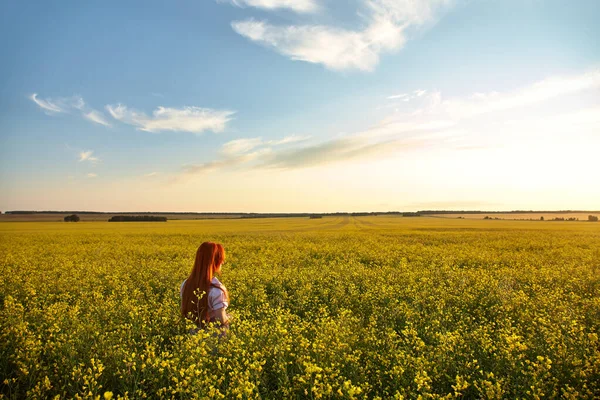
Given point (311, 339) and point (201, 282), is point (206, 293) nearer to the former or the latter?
point (201, 282)

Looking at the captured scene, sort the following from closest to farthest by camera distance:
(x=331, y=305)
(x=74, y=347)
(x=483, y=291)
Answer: (x=74, y=347)
(x=331, y=305)
(x=483, y=291)

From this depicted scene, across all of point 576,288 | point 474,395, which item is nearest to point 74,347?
point 474,395

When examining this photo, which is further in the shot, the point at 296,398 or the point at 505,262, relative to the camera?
the point at 505,262

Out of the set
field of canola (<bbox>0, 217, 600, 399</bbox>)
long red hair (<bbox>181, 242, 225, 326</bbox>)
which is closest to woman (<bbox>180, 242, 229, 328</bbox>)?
long red hair (<bbox>181, 242, 225, 326</bbox>)

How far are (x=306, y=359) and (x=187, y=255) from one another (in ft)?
47.5

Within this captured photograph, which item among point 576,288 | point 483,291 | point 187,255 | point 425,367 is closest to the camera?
point 425,367

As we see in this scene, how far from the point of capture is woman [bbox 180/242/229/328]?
5.55m

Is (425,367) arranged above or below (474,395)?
above

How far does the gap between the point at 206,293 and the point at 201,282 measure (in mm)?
200

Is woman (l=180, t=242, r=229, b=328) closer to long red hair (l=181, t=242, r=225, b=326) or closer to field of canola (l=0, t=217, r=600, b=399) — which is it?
long red hair (l=181, t=242, r=225, b=326)

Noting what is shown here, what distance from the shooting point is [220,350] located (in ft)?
15.1

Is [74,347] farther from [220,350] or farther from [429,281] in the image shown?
[429,281]

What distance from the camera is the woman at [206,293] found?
219 inches

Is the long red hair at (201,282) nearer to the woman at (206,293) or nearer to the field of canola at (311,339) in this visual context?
the woman at (206,293)
